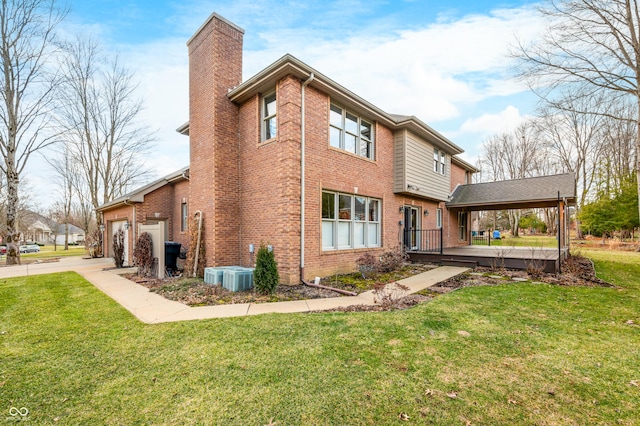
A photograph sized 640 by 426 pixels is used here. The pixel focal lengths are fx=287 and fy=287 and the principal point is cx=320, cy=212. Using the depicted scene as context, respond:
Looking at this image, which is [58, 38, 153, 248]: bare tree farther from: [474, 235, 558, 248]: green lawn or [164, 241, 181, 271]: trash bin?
[474, 235, 558, 248]: green lawn

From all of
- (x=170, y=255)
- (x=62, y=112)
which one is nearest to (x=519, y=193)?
(x=170, y=255)

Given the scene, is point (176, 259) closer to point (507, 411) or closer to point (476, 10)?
point (507, 411)

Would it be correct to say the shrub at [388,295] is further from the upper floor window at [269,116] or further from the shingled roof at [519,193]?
the shingled roof at [519,193]

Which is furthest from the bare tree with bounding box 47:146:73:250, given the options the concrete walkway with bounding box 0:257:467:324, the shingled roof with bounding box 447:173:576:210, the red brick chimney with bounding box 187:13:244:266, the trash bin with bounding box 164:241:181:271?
the shingled roof with bounding box 447:173:576:210

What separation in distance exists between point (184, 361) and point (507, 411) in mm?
3249

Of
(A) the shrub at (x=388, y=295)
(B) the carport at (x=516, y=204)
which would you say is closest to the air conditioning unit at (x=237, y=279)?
(A) the shrub at (x=388, y=295)

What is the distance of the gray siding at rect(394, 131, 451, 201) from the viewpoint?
36.5ft

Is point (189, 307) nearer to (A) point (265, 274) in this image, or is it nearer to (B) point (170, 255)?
(A) point (265, 274)

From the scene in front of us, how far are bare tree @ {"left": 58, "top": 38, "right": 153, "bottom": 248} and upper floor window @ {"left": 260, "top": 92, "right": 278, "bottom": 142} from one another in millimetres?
15667

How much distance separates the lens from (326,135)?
28.2ft

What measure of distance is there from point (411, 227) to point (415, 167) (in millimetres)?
2693

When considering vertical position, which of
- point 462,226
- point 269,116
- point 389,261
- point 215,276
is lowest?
point 215,276

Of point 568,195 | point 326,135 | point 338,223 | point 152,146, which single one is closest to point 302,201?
point 338,223

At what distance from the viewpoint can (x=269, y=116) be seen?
8.34 meters
